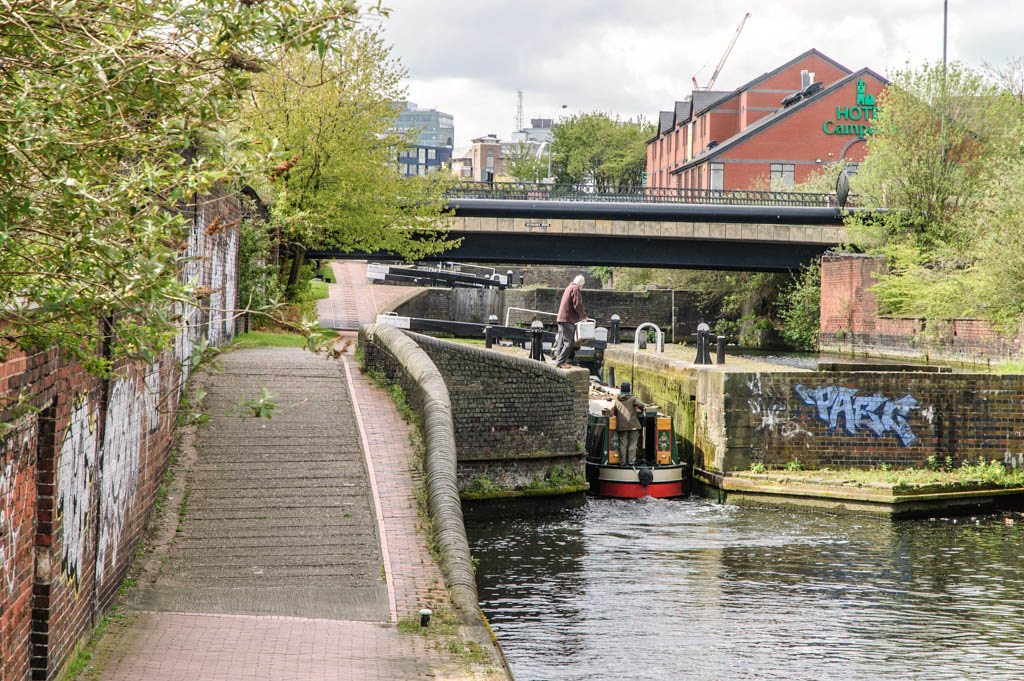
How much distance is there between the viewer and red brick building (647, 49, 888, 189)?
62.3 m

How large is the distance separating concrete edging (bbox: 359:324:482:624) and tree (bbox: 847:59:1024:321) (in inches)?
1059

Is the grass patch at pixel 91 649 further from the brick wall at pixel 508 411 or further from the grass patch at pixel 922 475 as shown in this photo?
the grass patch at pixel 922 475

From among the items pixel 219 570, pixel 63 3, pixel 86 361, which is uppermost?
pixel 63 3

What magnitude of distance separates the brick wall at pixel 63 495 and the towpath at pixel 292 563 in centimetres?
46

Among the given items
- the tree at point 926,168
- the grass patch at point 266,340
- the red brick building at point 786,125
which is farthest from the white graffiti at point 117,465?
the red brick building at point 786,125

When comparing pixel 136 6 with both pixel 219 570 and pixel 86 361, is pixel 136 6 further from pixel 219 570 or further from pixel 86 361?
pixel 219 570

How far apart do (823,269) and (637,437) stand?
2468 centimetres

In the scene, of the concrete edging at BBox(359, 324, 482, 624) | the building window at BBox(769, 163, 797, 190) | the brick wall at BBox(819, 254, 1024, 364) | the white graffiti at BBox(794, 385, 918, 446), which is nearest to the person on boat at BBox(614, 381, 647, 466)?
the white graffiti at BBox(794, 385, 918, 446)

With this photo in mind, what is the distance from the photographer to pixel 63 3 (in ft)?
15.1

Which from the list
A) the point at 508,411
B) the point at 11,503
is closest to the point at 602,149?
the point at 508,411

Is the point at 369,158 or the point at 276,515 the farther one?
the point at 369,158

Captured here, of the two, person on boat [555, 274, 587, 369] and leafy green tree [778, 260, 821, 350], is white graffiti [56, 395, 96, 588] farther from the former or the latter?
leafy green tree [778, 260, 821, 350]

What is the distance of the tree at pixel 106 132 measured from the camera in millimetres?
4613

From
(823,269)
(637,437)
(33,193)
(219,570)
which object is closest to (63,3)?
(33,193)
